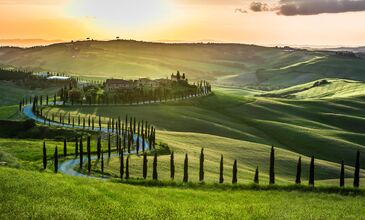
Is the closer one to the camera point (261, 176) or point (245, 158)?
point (261, 176)

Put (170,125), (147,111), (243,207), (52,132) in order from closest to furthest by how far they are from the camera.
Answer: (243,207)
(52,132)
(170,125)
(147,111)

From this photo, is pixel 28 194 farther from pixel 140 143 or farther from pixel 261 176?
pixel 140 143

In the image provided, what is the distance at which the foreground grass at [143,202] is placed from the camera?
42.2 m

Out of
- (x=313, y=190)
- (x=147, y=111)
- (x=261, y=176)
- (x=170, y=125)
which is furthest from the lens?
(x=147, y=111)

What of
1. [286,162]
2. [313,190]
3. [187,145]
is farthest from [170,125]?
[313,190]

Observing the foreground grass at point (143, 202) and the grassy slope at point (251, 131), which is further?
the grassy slope at point (251, 131)

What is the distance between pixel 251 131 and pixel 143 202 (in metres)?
111

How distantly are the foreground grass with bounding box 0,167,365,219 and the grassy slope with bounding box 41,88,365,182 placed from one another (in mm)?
19916

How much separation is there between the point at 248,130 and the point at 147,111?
32394mm

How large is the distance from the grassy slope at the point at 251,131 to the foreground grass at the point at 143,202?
19916 mm

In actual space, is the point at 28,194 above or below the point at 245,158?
above

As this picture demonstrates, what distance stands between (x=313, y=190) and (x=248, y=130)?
92464 mm

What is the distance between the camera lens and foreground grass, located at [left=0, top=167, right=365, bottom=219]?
138 ft

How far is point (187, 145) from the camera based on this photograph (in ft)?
367
